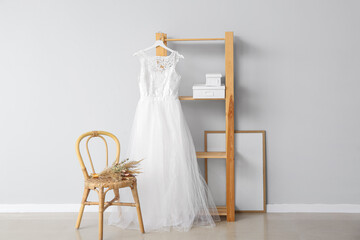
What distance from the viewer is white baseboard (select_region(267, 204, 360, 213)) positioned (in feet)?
12.0

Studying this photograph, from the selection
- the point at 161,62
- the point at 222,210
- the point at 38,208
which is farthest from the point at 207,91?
the point at 38,208

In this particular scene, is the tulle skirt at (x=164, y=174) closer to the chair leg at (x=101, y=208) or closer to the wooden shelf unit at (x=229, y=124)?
the wooden shelf unit at (x=229, y=124)

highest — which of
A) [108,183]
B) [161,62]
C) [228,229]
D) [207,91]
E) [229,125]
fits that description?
[161,62]

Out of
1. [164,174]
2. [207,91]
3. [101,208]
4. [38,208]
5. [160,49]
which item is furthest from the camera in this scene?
[38,208]

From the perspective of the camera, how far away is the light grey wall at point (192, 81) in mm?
3656

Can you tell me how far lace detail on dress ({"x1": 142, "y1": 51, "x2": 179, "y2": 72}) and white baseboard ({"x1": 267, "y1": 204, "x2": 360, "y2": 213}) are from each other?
1.71 m

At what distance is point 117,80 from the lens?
3.79m

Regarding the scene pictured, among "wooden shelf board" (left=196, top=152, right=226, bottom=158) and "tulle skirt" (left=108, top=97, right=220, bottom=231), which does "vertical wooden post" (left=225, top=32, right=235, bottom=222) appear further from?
"tulle skirt" (left=108, top=97, right=220, bottom=231)

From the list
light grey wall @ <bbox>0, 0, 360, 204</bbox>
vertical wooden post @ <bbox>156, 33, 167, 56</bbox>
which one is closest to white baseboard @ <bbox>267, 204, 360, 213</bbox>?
light grey wall @ <bbox>0, 0, 360, 204</bbox>

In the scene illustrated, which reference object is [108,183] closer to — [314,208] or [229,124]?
[229,124]

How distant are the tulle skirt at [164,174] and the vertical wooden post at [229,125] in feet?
0.83

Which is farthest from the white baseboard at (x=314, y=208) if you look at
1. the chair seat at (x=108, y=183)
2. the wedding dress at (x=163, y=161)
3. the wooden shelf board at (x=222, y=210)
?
the chair seat at (x=108, y=183)

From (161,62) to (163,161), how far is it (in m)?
0.91

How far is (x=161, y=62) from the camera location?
11.1 ft
